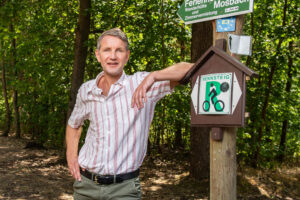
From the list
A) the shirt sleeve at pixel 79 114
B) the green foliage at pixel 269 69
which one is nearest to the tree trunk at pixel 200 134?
the green foliage at pixel 269 69

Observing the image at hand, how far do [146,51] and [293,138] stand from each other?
7.40 m

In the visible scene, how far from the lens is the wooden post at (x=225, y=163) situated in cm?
241

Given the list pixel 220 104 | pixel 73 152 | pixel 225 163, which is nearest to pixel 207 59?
pixel 220 104

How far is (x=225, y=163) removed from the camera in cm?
243

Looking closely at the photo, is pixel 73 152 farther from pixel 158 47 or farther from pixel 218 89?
pixel 158 47

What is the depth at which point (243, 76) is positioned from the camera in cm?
214

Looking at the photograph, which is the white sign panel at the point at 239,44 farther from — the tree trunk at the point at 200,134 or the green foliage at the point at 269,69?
the green foliage at the point at 269,69

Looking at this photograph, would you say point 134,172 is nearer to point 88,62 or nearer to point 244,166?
point 244,166

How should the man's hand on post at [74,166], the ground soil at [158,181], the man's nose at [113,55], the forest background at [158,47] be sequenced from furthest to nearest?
the forest background at [158,47] < the ground soil at [158,181] < the man's hand on post at [74,166] < the man's nose at [113,55]

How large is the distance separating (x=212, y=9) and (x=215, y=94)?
2.33 ft

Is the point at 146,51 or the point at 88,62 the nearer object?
the point at 146,51

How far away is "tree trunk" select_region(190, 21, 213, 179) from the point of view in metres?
6.96

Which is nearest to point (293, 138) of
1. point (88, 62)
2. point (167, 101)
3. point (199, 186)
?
point (167, 101)

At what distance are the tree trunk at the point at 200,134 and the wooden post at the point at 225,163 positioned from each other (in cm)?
452
